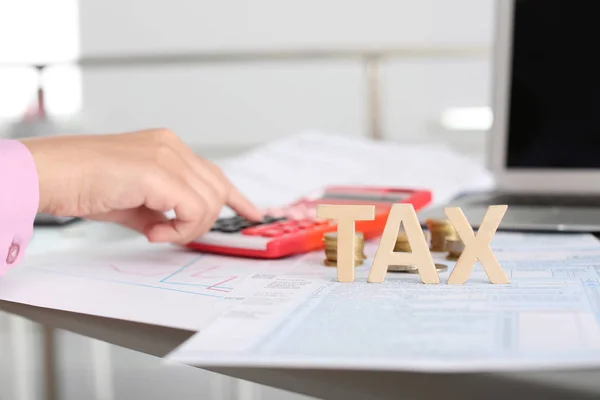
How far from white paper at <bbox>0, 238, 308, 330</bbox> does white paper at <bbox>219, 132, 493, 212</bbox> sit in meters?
0.29

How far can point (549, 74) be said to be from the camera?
2.64 ft

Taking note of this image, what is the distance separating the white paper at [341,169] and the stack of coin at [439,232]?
0.31 m

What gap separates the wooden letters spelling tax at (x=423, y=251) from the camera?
43 cm

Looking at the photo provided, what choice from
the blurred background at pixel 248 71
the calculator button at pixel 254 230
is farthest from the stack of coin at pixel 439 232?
the blurred background at pixel 248 71

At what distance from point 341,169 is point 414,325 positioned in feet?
2.32

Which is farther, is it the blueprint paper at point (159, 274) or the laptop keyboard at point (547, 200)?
the laptop keyboard at point (547, 200)

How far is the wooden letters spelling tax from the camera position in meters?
0.43

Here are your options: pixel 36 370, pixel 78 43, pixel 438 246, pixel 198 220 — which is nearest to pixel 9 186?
pixel 198 220

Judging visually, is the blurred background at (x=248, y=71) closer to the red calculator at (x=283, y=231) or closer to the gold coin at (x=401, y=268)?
the red calculator at (x=283, y=231)

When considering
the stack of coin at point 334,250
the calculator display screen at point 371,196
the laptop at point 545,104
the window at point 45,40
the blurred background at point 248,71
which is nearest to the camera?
the stack of coin at point 334,250

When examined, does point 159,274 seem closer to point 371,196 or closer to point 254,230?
point 254,230

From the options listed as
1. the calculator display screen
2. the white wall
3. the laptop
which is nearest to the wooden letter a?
the calculator display screen

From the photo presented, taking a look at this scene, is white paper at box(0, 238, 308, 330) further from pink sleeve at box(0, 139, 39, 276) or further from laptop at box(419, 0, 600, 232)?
laptop at box(419, 0, 600, 232)

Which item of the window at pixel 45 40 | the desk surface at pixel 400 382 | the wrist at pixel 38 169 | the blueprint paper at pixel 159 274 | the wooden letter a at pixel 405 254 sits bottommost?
the blueprint paper at pixel 159 274
